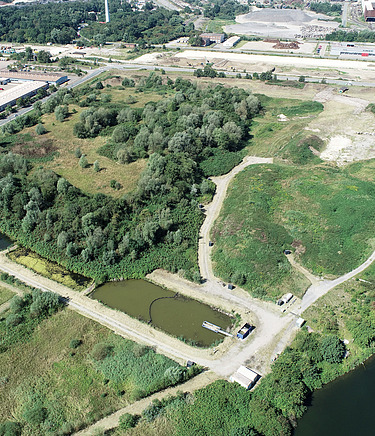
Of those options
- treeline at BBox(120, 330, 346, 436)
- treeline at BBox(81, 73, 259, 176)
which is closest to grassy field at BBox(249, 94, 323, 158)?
treeline at BBox(81, 73, 259, 176)

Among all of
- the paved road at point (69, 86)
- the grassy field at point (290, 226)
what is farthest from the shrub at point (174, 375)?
the paved road at point (69, 86)

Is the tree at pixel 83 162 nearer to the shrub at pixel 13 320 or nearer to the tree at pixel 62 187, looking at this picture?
the tree at pixel 62 187

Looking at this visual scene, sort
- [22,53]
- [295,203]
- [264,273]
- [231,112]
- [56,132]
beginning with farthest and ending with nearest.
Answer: [22,53] → [231,112] → [56,132] → [295,203] → [264,273]

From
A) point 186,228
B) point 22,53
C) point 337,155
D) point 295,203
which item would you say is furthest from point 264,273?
point 22,53

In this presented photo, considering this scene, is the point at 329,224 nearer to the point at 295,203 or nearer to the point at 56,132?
the point at 295,203

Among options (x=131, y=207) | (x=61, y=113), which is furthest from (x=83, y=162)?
(x=61, y=113)
